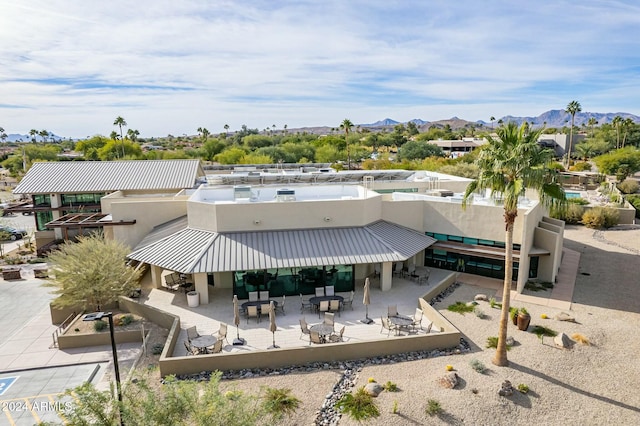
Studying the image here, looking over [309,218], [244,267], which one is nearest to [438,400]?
[244,267]

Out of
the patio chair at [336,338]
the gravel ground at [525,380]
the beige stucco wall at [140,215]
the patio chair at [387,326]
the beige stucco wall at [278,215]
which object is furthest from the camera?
the beige stucco wall at [140,215]

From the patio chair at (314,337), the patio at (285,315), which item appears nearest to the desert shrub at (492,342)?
the patio at (285,315)

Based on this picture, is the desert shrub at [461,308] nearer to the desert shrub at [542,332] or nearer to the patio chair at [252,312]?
the desert shrub at [542,332]

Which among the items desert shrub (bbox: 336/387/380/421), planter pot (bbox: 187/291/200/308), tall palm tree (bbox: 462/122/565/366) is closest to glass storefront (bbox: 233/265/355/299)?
planter pot (bbox: 187/291/200/308)

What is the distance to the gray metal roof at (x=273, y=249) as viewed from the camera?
2227 centimetres

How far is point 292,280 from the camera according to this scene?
24.0 m

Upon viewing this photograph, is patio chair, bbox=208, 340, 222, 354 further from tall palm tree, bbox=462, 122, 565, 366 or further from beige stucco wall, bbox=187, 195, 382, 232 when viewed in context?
tall palm tree, bbox=462, 122, 565, 366

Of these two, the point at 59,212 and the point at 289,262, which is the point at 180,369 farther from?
the point at 59,212

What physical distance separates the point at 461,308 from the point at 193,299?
14420 mm

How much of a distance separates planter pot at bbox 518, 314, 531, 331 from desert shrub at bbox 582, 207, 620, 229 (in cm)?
2823

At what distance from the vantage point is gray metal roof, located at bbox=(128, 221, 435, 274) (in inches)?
877

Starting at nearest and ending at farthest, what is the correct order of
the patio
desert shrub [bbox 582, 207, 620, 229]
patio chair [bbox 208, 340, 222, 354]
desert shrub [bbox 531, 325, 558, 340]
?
1. patio chair [bbox 208, 340, 222, 354]
2. the patio
3. desert shrub [bbox 531, 325, 558, 340]
4. desert shrub [bbox 582, 207, 620, 229]

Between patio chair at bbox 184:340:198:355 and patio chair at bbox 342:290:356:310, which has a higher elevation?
patio chair at bbox 342:290:356:310

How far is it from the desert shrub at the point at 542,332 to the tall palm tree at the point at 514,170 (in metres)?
4.09
